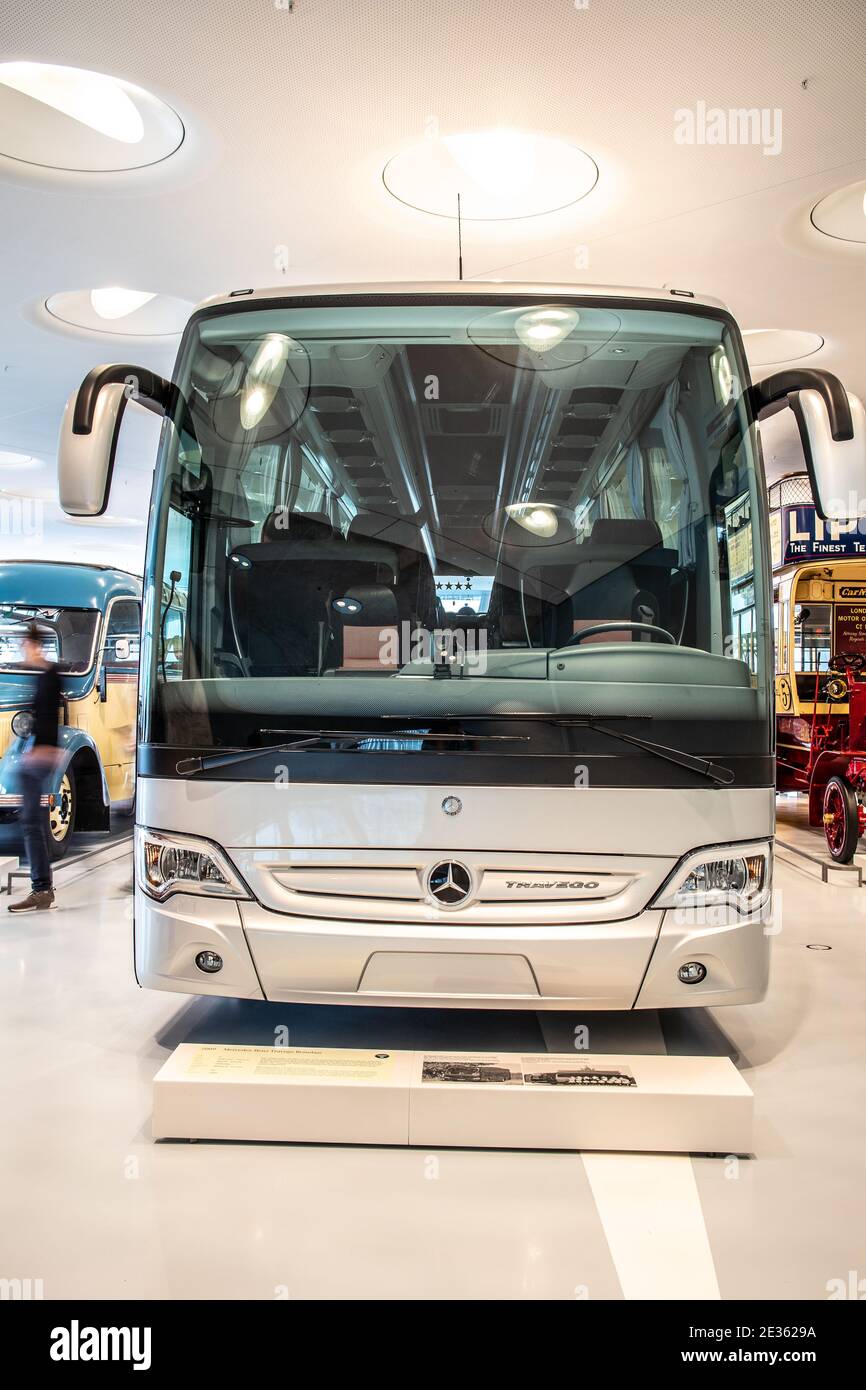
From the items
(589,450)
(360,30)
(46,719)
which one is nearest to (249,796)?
(589,450)

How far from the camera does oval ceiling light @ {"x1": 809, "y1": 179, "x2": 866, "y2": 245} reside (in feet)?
23.1

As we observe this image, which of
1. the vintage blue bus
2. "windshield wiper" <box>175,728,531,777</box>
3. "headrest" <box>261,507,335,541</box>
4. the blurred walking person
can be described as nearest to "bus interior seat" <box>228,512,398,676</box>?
"headrest" <box>261,507,335,541</box>

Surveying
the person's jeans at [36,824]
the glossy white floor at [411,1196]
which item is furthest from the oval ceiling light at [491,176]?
the glossy white floor at [411,1196]

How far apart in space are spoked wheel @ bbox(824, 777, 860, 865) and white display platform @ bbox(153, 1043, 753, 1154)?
473cm

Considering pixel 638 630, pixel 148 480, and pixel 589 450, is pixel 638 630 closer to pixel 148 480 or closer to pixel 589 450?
pixel 589 450

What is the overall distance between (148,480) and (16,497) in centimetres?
363

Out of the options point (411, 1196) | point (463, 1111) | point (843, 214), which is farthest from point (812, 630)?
point (411, 1196)

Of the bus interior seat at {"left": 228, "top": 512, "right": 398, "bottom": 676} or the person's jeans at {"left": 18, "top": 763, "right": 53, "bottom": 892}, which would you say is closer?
the bus interior seat at {"left": 228, "top": 512, "right": 398, "bottom": 676}

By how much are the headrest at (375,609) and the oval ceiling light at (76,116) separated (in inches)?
166

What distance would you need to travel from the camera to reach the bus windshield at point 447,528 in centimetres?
292

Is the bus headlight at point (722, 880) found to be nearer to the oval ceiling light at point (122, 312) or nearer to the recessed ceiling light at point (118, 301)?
the oval ceiling light at point (122, 312)

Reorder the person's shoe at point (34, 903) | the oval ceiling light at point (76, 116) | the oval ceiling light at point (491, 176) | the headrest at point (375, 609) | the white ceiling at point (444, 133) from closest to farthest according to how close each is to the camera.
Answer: the headrest at point (375, 609)
the white ceiling at point (444, 133)
the person's shoe at point (34, 903)
the oval ceiling light at point (76, 116)
the oval ceiling light at point (491, 176)

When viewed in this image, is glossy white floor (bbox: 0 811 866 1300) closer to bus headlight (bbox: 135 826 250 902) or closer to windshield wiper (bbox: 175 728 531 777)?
bus headlight (bbox: 135 826 250 902)

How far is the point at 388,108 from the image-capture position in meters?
5.70
